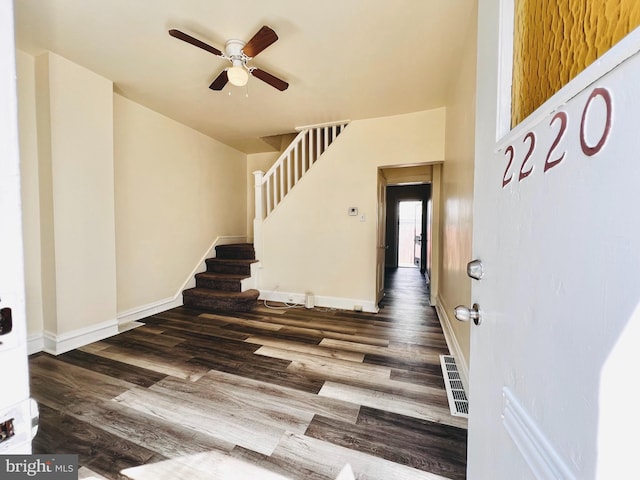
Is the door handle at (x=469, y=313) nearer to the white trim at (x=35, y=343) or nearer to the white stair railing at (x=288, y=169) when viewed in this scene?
the white stair railing at (x=288, y=169)

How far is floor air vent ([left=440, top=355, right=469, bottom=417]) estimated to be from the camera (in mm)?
1514

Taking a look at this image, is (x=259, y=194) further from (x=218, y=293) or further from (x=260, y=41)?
(x=260, y=41)

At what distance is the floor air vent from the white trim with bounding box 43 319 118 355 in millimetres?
3196

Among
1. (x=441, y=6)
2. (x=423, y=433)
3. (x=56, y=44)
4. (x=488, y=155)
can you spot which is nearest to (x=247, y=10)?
(x=441, y=6)

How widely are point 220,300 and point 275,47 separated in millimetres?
3021

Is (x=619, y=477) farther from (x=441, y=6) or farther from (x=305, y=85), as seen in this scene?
(x=305, y=85)

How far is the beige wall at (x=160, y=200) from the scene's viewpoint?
2898 millimetres

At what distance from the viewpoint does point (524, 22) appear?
615mm

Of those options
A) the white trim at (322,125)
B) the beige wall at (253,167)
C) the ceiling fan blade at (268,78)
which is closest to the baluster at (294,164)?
the white trim at (322,125)

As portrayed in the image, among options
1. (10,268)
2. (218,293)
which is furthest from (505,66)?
(218,293)

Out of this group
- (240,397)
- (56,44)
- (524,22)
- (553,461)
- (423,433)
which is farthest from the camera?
(56,44)

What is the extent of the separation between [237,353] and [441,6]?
10.1 feet

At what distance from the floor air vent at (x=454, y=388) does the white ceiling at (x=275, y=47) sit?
258 cm

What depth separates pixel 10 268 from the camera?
19.4 inches
